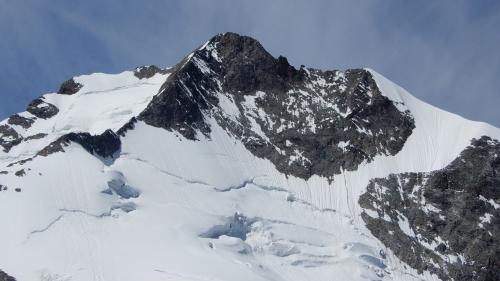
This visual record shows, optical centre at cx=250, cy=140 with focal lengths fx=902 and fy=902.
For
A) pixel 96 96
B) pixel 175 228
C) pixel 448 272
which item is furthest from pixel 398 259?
pixel 96 96

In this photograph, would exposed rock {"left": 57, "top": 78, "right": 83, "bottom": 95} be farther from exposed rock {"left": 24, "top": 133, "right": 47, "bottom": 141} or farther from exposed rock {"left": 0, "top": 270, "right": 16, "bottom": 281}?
exposed rock {"left": 0, "top": 270, "right": 16, "bottom": 281}

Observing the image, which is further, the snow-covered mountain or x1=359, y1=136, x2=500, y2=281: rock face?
x1=359, y1=136, x2=500, y2=281: rock face

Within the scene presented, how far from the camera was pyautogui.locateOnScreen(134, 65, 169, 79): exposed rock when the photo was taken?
147 metres

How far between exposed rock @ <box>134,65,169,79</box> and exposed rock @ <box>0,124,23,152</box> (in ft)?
79.9

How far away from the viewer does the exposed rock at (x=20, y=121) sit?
135 meters

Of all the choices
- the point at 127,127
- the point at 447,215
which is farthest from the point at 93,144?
the point at 447,215

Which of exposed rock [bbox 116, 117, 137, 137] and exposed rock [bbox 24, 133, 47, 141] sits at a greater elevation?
exposed rock [bbox 24, 133, 47, 141]

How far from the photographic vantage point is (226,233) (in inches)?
4006

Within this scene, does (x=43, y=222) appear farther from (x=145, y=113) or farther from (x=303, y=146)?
(x=303, y=146)

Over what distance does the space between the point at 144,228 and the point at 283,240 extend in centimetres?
1673

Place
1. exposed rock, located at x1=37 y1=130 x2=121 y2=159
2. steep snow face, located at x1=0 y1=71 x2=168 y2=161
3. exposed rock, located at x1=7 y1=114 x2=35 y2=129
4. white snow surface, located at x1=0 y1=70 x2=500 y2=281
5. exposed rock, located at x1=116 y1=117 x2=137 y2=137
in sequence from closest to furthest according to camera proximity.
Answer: white snow surface, located at x1=0 y1=70 x2=500 y2=281 < exposed rock, located at x1=37 y1=130 x2=121 y2=159 < exposed rock, located at x1=116 y1=117 x2=137 y2=137 < steep snow face, located at x1=0 y1=71 x2=168 y2=161 < exposed rock, located at x1=7 y1=114 x2=35 y2=129

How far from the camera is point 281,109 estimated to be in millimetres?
129875

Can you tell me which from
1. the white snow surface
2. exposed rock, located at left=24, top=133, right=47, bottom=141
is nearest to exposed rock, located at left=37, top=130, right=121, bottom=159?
the white snow surface

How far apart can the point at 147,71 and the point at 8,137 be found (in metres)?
28.2
